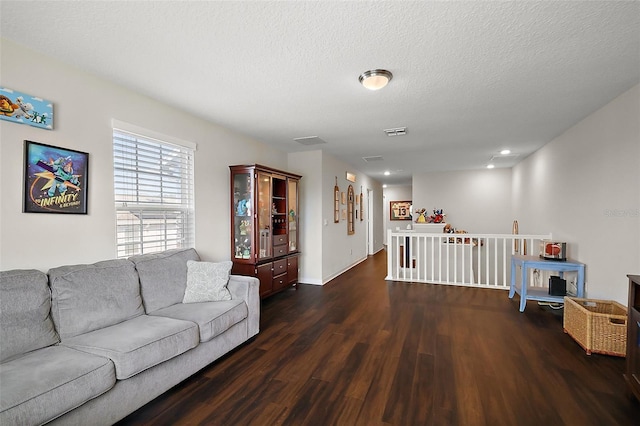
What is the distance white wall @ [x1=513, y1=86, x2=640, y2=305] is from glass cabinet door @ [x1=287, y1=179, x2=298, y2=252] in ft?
12.6

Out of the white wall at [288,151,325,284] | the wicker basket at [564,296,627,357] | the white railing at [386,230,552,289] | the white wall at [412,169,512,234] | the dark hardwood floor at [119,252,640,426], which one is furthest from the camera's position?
the white wall at [412,169,512,234]

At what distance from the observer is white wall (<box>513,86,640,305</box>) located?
264 cm

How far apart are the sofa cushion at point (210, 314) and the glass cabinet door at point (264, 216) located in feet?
4.25

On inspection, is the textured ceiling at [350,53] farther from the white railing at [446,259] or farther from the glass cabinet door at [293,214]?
the white railing at [446,259]

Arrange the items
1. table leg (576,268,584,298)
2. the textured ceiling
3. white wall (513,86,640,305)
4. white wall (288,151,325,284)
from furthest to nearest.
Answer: white wall (288,151,325,284), table leg (576,268,584,298), white wall (513,86,640,305), the textured ceiling

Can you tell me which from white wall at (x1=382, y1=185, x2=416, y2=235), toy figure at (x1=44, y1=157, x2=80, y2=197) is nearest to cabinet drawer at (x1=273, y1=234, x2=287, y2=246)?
toy figure at (x1=44, y1=157, x2=80, y2=197)

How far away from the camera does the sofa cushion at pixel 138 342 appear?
68.4 inches

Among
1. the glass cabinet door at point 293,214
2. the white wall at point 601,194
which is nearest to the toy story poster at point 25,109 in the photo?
the glass cabinet door at point 293,214

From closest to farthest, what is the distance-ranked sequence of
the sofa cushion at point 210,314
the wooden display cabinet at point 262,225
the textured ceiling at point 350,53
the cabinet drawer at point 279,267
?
1. the textured ceiling at point 350,53
2. the sofa cushion at point 210,314
3. the wooden display cabinet at point 262,225
4. the cabinet drawer at point 279,267

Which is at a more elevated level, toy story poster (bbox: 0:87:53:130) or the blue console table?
toy story poster (bbox: 0:87:53:130)

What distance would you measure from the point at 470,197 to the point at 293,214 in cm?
537

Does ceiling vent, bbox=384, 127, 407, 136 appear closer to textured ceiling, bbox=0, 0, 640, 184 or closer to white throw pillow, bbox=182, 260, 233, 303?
textured ceiling, bbox=0, 0, 640, 184

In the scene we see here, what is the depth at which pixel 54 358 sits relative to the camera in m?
1.64

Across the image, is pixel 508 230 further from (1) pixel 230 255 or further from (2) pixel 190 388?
(2) pixel 190 388
